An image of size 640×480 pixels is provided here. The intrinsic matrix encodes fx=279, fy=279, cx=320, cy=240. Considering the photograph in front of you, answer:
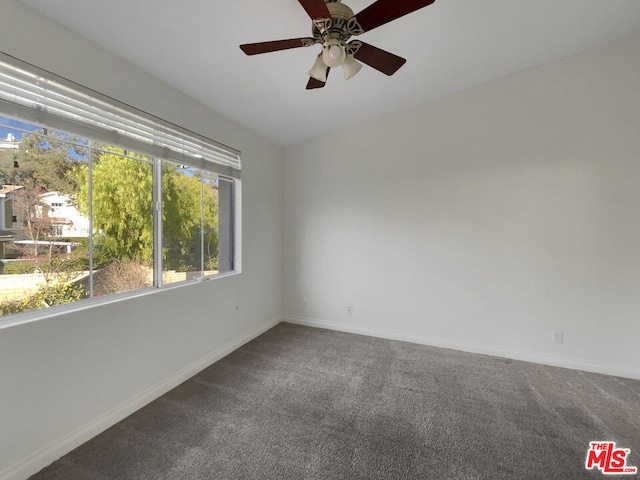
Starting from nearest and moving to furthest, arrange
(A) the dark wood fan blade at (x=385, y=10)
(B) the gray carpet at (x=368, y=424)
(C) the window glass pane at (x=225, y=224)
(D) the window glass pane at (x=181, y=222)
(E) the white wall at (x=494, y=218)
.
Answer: (A) the dark wood fan blade at (x=385, y=10), (B) the gray carpet at (x=368, y=424), (D) the window glass pane at (x=181, y=222), (E) the white wall at (x=494, y=218), (C) the window glass pane at (x=225, y=224)

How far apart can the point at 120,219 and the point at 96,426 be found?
53.9 inches

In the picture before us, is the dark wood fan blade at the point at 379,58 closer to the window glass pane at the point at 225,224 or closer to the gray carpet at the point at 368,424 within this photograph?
the window glass pane at the point at 225,224

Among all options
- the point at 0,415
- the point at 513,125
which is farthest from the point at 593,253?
the point at 0,415

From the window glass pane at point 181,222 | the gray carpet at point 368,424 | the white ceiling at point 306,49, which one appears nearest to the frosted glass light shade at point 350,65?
the white ceiling at point 306,49

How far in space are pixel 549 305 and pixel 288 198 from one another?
3.22m

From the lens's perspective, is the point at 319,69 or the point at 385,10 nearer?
the point at 385,10

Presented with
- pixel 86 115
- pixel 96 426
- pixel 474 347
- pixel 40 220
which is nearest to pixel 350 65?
pixel 86 115

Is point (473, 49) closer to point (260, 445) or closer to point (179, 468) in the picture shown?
point (260, 445)

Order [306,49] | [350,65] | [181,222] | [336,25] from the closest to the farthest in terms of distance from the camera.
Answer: [336,25], [350,65], [306,49], [181,222]

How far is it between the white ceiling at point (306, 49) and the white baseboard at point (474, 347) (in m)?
2.58

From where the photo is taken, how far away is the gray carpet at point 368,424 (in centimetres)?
155

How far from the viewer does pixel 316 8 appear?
1234 mm

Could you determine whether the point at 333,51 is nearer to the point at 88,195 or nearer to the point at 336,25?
the point at 336,25

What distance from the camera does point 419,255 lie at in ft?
10.7
